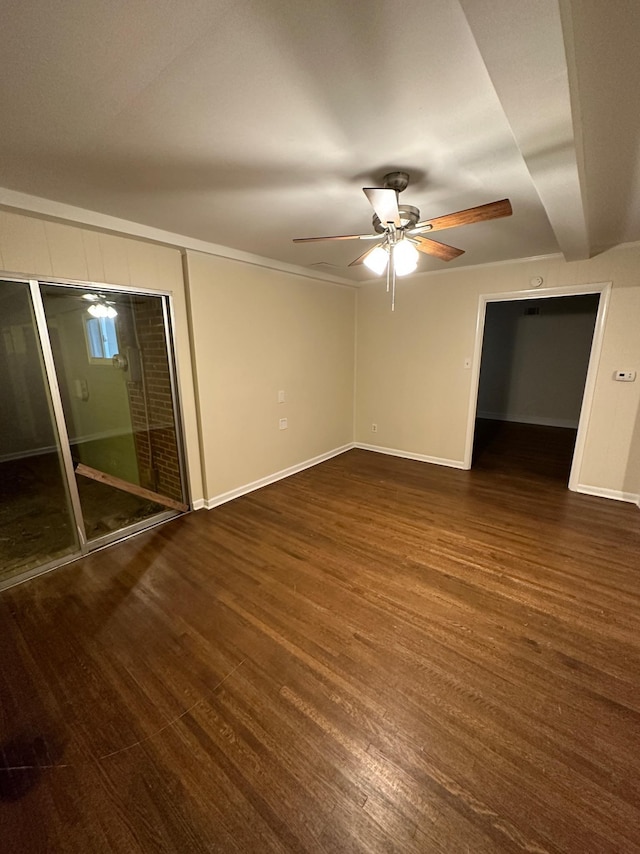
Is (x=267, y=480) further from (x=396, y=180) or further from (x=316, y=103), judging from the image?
(x=316, y=103)

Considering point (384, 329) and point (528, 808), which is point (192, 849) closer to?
point (528, 808)

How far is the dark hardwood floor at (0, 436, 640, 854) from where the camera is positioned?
1163 millimetres

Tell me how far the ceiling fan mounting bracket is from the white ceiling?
0.04m

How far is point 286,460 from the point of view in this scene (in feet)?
13.8

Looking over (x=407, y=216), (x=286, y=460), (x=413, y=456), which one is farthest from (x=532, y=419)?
(x=407, y=216)

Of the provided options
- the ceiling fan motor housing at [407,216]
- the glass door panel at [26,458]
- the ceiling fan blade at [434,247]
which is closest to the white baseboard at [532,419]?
the ceiling fan blade at [434,247]

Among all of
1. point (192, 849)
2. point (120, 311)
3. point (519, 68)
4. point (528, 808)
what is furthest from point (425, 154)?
point (192, 849)

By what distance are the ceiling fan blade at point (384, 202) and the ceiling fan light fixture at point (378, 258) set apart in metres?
0.38

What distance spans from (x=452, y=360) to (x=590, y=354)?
139 centimetres

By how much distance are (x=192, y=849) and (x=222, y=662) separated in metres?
0.68

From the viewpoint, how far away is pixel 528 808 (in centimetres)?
118

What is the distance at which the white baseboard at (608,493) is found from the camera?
3.41m

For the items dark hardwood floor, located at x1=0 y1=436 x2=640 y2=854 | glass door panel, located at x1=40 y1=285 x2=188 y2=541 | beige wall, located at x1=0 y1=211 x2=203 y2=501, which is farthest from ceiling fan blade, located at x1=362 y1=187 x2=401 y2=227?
dark hardwood floor, located at x1=0 y1=436 x2=640 y2=854

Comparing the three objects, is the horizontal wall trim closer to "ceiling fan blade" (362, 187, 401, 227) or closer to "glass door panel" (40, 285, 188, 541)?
"glass door panel" (40, 285, 188, 541)
